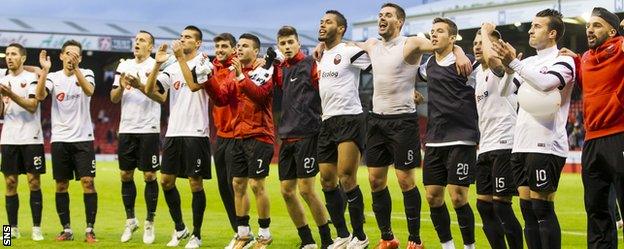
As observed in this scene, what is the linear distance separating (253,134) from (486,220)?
2627mm

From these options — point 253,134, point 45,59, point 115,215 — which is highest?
point 45,59

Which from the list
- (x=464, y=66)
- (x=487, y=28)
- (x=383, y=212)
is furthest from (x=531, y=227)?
(x=383, y=212)

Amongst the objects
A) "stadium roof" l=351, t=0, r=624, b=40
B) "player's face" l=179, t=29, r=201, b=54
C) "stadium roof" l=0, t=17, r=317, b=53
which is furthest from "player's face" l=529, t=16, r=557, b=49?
"stadium roof" l=0, t=17, r=317, b=53

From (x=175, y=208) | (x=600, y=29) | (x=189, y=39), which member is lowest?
(x=175, y=208)

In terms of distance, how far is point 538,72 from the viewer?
25.9ft

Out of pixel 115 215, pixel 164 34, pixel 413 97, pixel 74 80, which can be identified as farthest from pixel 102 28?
pixel 413 97

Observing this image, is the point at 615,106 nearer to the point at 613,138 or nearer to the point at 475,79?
the point at 613,138

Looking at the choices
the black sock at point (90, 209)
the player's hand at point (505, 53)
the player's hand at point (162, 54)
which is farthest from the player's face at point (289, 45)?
the black sock at point (90, 209)

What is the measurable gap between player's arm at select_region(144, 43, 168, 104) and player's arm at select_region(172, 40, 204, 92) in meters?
0.36

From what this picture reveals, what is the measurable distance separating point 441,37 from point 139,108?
4.22 metres

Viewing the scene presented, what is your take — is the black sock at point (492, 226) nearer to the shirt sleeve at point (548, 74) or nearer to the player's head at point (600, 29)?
the shirt sleeve at point (548, 74)

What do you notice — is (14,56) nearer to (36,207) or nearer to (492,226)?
(36,207)

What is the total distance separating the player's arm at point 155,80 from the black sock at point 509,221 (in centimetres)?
396

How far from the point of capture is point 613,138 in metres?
8.00
